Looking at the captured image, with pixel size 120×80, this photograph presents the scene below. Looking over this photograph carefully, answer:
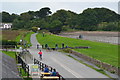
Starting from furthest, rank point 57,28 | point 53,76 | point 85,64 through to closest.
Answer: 1. point 57,28
2. point 85,64
3. point 53,76

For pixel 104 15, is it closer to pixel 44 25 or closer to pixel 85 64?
pixel 44 25

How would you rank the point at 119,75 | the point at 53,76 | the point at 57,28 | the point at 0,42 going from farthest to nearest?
the point at 57,28
the point at 0,42
the point at 119,75
the point at 53,76

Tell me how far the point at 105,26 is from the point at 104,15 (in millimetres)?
24392

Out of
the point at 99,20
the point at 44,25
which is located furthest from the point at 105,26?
the point at 44,25

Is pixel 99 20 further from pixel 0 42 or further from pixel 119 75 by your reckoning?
pixel 119 75

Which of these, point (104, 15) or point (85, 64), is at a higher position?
point (104, 15)

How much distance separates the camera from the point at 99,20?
175 metres

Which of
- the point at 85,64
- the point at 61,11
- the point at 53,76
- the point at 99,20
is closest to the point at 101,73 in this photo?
the point at 85,64

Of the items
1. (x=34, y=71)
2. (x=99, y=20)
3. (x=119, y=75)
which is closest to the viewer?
(x=34, y=71)

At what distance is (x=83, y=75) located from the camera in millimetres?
27766

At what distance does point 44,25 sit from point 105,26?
31.1 meters

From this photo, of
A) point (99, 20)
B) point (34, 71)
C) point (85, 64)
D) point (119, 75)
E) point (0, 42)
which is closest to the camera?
point (34, 71)

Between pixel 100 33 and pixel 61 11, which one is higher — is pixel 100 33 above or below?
below

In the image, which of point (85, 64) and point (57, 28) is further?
point (57, 28)
